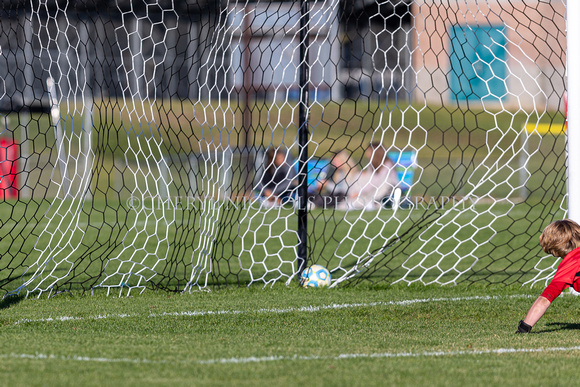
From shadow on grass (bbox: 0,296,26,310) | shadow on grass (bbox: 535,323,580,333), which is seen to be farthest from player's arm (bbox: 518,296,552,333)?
shadow on grass (bbox: 0,296,26,310)

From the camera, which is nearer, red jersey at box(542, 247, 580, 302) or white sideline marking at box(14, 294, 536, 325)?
red jersey at box(542, 247, 580, 302)

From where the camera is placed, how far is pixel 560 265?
3904 millimetres

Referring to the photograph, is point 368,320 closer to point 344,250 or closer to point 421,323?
point 421,323

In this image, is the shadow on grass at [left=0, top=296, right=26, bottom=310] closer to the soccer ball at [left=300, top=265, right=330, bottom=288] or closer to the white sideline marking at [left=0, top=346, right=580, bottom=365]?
the white sideline marking at [left=0, top=346, right=580, bottom=365]

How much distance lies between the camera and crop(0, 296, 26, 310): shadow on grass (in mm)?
4964

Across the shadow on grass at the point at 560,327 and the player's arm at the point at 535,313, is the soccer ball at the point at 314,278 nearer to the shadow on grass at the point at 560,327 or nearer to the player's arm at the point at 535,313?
the shadow on grass at the point at 560,327

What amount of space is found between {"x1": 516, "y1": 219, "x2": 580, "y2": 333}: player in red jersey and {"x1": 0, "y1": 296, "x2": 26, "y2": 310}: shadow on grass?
3.38m

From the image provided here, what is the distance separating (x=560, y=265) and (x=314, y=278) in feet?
7.33

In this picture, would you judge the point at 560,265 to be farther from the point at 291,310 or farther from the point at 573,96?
the point at 573,96

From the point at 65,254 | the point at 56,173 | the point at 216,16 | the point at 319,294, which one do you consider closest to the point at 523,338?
the point at 319,294

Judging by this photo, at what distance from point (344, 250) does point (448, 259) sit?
1.26 metres

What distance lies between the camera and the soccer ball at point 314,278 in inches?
224

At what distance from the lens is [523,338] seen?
3.84m

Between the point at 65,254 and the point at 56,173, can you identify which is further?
the point at 56,173
